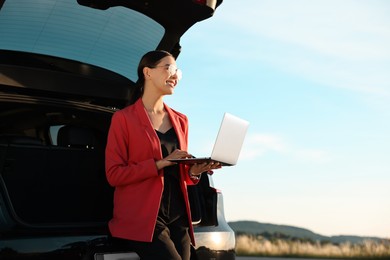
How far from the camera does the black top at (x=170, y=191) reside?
3.68 metres

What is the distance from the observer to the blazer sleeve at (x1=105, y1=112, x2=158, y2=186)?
141 inches

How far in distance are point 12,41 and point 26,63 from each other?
0.49 feet

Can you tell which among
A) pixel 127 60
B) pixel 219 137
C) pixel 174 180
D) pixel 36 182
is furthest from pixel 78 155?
pixel 219 137

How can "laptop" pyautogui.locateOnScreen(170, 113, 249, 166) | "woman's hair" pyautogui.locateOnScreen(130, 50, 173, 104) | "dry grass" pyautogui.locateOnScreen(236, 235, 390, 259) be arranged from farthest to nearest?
"dry grass" pyautogui.locateOnScreen(236, 235, 390, 259), "woman's hair" pyautogui.locateOnScreen(130, 50, 173, 104), "laptop" pyautogui.locateOnScreen(170, 113, 249, 166)

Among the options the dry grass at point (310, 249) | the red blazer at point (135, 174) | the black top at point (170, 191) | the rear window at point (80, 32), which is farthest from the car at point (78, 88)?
the dry grass at point (310, 249)

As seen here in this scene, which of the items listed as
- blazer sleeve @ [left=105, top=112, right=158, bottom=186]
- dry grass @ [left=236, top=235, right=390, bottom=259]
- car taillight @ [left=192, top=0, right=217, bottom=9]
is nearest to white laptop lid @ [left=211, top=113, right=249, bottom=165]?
blazer sleeve @ [left=105, top=112, right=158, bottom=186]

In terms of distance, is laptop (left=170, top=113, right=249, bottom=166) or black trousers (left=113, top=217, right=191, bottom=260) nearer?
laptop (left=170, top=113, right=249, bottom=166)

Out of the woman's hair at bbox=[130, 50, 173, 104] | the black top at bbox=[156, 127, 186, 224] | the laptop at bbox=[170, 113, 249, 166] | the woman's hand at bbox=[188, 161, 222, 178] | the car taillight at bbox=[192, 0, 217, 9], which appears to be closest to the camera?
the laptop at bbox=[170, 113, 249, 166]

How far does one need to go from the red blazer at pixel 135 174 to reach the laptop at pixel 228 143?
0.19 meters

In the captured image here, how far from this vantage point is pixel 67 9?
454 cm

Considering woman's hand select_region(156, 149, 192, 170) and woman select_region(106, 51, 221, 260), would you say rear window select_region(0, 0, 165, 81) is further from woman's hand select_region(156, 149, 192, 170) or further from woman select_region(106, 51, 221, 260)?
woman's hand select_region(156, 149, 192, 170)

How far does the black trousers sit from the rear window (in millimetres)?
1448

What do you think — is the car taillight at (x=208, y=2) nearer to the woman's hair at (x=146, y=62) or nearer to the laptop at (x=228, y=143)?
the woman's hair at (x=146, y=62)

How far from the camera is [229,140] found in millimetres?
3490
